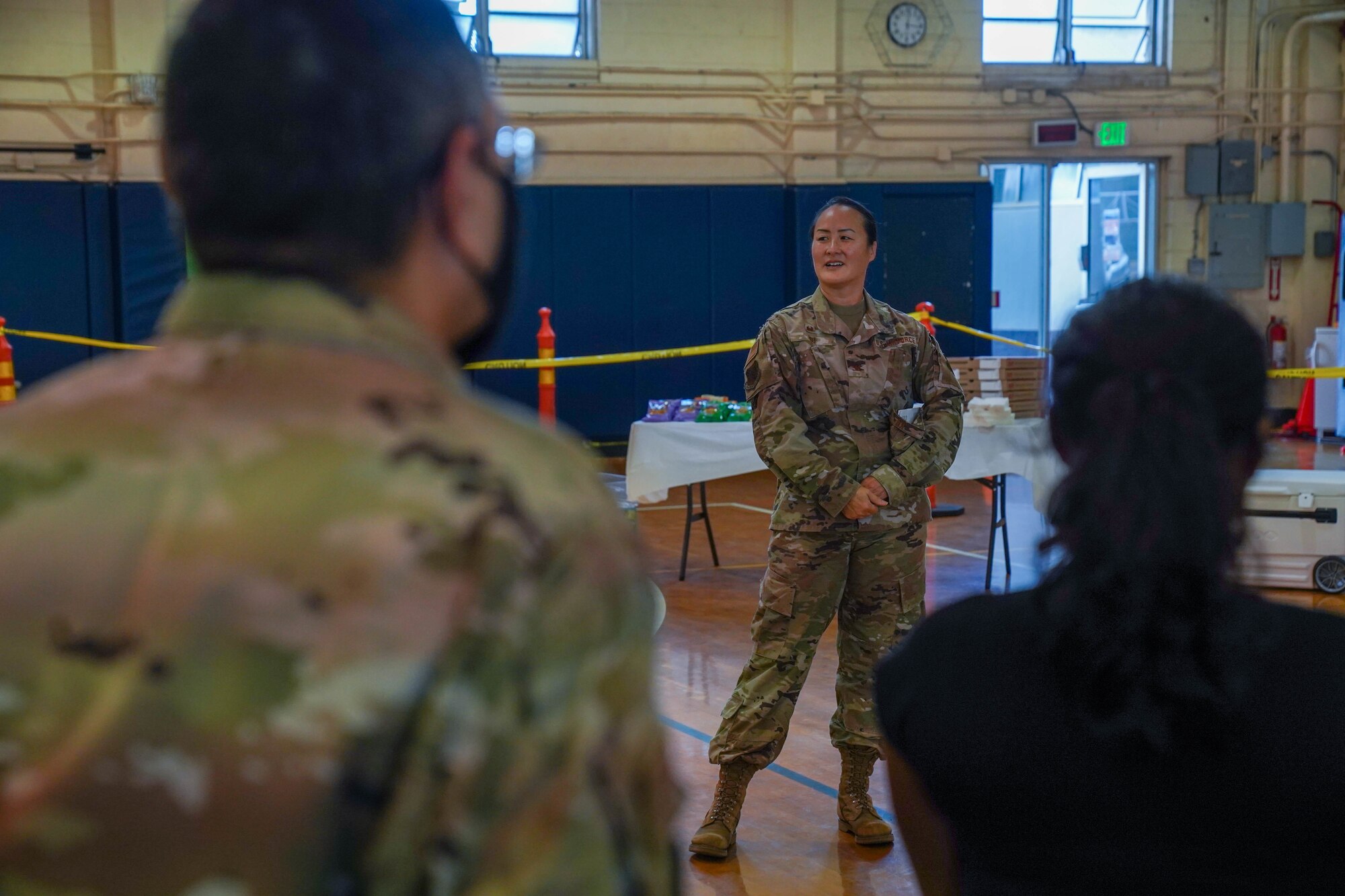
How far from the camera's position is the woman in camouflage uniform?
11.4 ft

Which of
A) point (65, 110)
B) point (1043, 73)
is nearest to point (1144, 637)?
point (65, 110)

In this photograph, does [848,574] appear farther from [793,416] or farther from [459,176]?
[459,176]

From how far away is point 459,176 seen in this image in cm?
83

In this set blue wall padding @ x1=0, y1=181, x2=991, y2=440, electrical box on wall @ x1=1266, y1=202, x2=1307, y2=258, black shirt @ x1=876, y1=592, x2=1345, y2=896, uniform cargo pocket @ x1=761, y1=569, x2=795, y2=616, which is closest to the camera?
black shirt @ x1=876, y1=592, x2=1345, y2=896

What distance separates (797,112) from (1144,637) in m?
10.9

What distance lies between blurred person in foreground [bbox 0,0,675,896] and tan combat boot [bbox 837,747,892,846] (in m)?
2.92

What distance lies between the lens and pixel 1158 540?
3.78 ft

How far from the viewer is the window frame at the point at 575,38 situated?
1112 centimetres

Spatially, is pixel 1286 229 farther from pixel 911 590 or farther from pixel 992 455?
pixel 911 590

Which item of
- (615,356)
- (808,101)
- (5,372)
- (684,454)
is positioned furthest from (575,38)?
(5,372)

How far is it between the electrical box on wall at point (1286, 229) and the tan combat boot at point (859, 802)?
34.1 feet

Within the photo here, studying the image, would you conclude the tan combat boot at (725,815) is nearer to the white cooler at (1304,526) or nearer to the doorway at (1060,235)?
the white cooler at (1304,526)

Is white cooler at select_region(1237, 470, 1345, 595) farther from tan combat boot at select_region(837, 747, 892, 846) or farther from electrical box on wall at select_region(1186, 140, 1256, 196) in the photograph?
electrical box on wall at select_region(1186, 140, 1256, 196)

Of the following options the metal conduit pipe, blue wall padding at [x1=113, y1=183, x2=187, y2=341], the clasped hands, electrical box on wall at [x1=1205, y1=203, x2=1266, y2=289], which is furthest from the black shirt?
the metal conduit pipe
